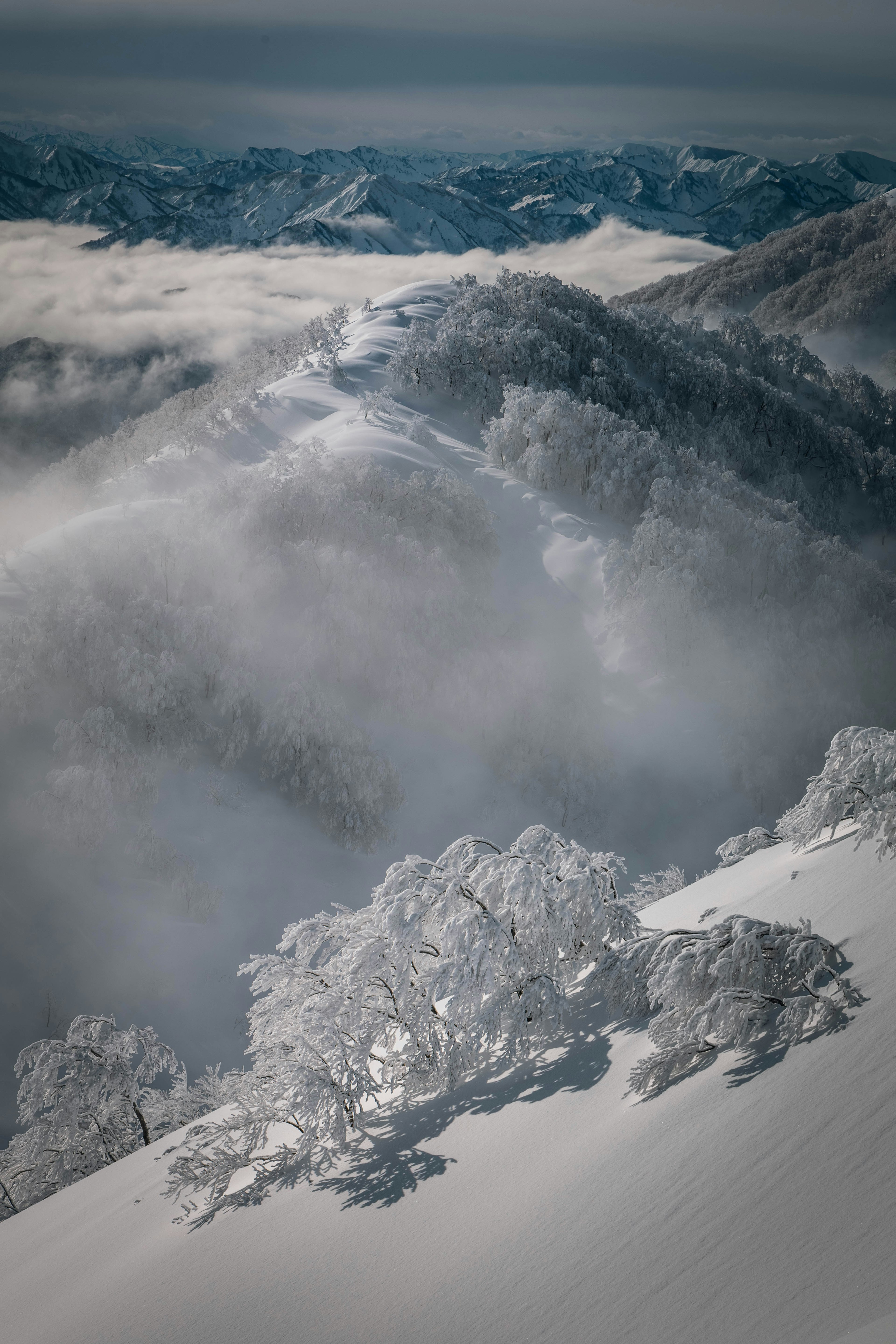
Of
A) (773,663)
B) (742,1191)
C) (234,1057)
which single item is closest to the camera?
(742,1191)

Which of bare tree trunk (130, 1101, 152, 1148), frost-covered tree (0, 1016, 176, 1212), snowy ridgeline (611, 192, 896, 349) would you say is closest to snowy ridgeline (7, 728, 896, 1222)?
bare tree trunk (130, 1101, 152, 1148)

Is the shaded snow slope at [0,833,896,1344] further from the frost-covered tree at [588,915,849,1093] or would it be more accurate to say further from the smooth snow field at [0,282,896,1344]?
the frost-covered tree at [588,915,849,1093]

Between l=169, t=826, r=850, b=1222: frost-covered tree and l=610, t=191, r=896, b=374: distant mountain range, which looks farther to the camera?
l=610, t=191, r=896, b=374: distant mountain range

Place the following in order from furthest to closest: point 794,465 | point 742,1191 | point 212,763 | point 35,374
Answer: point 35,374
point 794,465
point 212,763
point 742,1191

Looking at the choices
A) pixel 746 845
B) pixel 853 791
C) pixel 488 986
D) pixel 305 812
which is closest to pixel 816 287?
pixel 305 812

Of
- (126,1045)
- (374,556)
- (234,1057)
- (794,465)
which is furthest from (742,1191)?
(794,465)

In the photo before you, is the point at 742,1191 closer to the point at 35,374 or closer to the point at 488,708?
the point at 488,708
